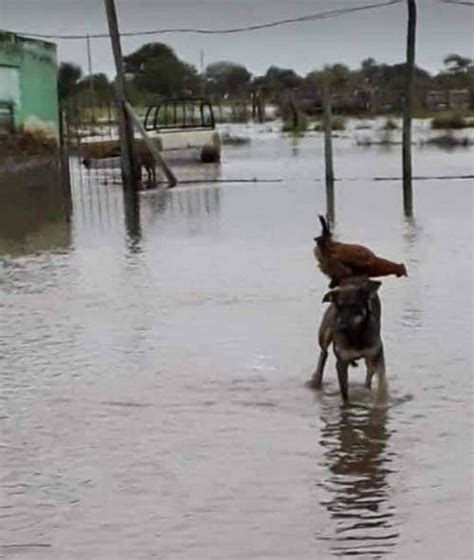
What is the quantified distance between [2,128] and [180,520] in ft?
88.8

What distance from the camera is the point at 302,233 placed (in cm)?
2188

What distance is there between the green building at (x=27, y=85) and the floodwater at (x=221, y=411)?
45.4 ft

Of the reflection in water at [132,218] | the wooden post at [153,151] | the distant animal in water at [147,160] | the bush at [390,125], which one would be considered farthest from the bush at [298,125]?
the reflection in water at [132,218]

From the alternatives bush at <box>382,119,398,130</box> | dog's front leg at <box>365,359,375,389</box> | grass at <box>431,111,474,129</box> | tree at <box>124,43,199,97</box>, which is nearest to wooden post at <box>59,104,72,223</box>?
dog's front leg at <box>365,359,375,389</box>

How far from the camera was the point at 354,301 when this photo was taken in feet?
32.1

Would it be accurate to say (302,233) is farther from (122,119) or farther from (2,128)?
(2,128)

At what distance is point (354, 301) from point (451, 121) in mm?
62375

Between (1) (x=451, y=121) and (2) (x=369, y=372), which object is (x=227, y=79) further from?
(2) (x=369, y=372)

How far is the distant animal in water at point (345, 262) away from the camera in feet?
32.8

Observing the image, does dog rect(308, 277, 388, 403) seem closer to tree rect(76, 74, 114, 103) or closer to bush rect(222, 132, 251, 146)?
tree rect(76, 74, 114, 103)

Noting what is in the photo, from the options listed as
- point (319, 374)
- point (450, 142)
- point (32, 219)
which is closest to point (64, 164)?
point (32, 219)

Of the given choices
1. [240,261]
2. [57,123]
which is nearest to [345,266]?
[240,261]

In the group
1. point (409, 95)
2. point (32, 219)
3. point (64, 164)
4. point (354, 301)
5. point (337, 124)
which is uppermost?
point (409, 95)

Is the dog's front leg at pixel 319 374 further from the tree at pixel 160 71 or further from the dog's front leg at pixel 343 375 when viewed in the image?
the tree at pixel 160 71
